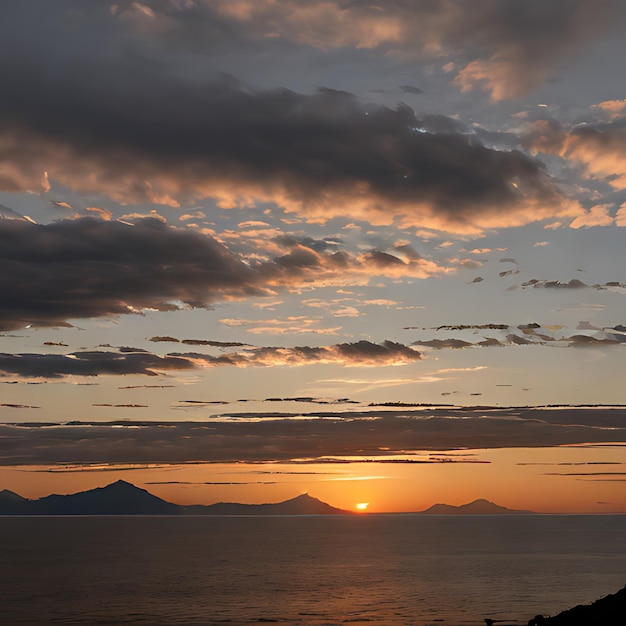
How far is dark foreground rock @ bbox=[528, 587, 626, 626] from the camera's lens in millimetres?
64688

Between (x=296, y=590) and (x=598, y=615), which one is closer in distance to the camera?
(x=598, y=615)

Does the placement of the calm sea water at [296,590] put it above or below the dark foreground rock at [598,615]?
below

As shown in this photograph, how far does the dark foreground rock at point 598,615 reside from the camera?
6469cm

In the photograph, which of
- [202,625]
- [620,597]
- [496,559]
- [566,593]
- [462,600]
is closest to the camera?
[620,597]

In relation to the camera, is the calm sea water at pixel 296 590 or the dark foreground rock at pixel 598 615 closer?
the dark foreground rock at pixel 598 615

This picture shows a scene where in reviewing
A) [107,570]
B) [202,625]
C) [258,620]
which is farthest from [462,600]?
[107,570]

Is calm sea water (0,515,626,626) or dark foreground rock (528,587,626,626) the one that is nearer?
dark foreground rock (528,587,626,626)

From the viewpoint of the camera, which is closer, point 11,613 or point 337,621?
point 337,621

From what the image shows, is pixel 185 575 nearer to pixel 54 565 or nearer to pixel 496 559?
pixel 54 565

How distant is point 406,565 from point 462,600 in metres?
71.2

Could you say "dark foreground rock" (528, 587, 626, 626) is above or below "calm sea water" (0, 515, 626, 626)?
above

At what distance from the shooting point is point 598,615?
220 ft

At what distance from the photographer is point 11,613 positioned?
9775 cm

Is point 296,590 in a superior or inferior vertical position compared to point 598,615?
inferior
